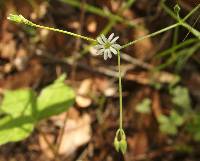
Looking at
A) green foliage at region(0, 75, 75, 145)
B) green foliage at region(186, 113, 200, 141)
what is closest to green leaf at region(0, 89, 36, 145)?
green foliage at region(0, 75, 75, 145)

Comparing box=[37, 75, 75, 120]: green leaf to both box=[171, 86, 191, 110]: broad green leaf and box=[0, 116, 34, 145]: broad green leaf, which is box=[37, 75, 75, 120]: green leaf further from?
box=[171, 86, 191, 110]: broad green leaf

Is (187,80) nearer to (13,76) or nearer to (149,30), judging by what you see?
(149,30)

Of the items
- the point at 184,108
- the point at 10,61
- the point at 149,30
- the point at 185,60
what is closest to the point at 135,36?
the point at 149,30

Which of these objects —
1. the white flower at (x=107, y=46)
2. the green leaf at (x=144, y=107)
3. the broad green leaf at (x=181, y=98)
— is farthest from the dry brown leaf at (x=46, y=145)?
the white flower at (x=107, y=46)

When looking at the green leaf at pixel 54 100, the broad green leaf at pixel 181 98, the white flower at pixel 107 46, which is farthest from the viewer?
the broad green leaf at pixel 181 98

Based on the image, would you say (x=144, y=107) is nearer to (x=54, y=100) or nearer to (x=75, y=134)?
(x=75, y=134)

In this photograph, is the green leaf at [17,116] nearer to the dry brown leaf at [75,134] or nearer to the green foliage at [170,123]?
the dry brown leaf at [75,134]
